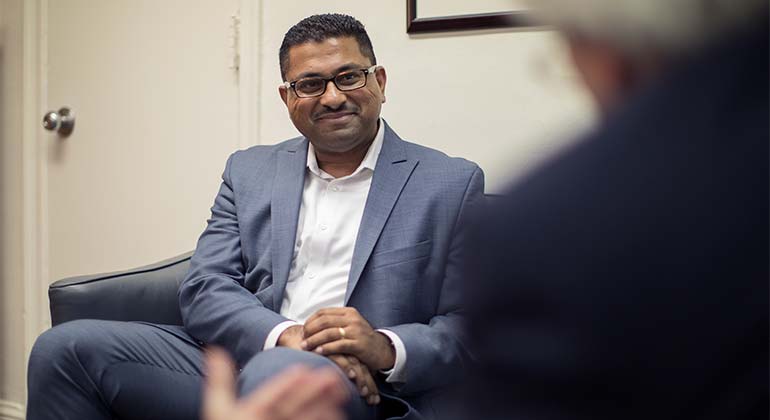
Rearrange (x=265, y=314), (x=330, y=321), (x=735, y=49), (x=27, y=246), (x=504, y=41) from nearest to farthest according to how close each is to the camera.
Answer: (x=735, y=49) → (x=330, y=321) → (x=265, y=314) → (x=504, y=41) → (x=27, y=246)

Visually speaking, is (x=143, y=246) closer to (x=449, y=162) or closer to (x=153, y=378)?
(x=153, y=378)

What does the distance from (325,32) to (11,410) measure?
1857mm

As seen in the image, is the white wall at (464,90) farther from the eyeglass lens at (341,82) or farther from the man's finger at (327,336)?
the man's finger at (327,336)

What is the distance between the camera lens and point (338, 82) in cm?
178

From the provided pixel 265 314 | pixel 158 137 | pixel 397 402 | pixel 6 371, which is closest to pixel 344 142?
pixel 265 314

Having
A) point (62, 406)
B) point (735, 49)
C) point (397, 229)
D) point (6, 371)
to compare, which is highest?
point (735, 49)

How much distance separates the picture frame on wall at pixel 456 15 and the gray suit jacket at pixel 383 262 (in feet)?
1.26

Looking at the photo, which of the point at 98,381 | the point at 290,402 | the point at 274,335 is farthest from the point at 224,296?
the point at 290,402

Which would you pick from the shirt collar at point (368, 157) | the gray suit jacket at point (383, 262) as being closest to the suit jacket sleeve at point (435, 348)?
the gray suit jacket at point (383, 262)

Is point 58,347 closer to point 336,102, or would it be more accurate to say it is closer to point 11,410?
point 336,102

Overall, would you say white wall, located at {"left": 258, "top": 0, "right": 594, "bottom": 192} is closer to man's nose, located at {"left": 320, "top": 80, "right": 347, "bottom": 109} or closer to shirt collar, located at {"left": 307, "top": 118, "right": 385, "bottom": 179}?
shirt collar, located at {"left": 307, "top": 118, "right": 385, "bottom": 179}

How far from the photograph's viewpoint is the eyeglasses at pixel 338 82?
1782 mm

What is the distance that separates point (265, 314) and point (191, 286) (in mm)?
226

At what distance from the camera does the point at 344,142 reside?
1.78 meters
